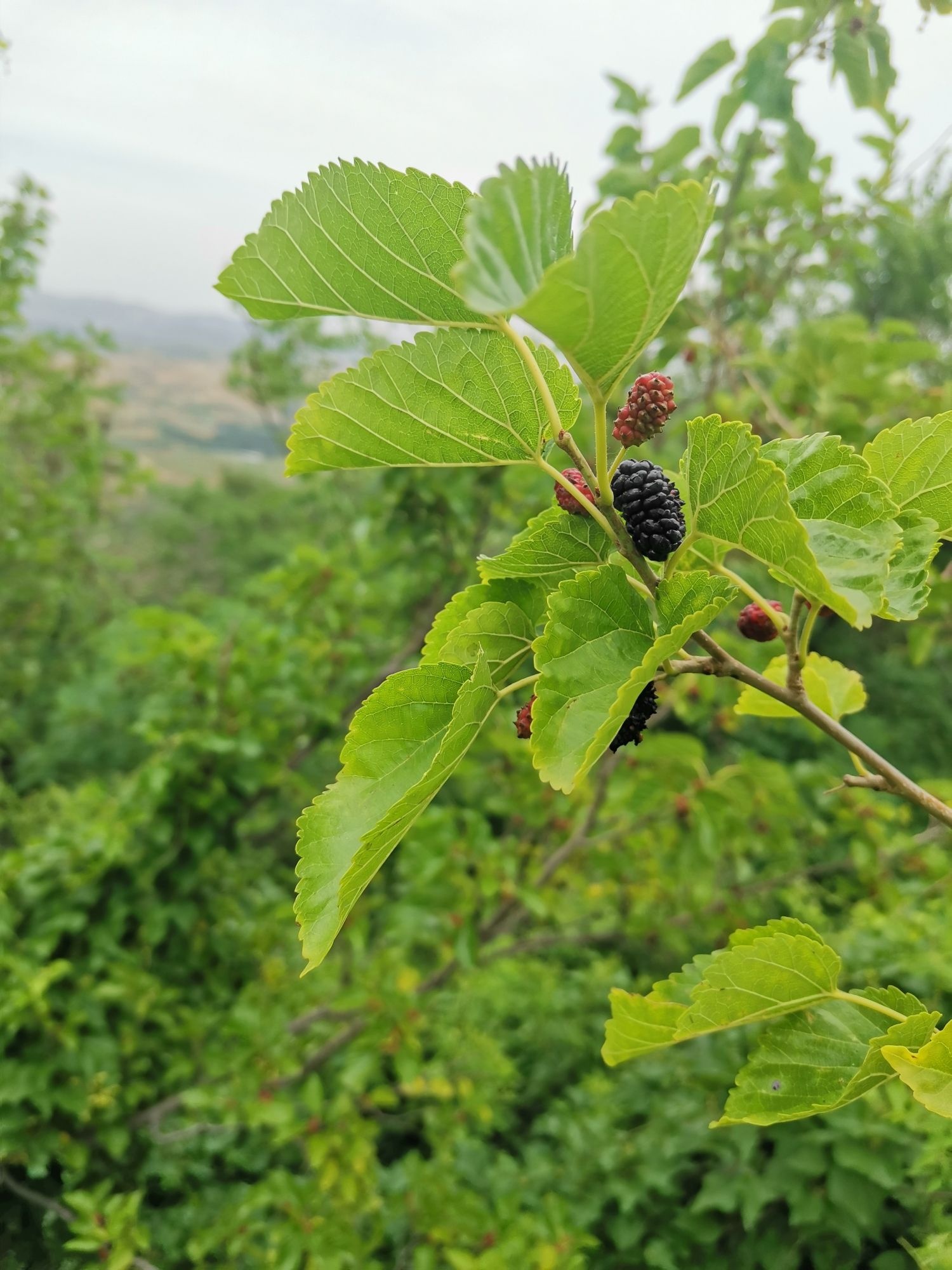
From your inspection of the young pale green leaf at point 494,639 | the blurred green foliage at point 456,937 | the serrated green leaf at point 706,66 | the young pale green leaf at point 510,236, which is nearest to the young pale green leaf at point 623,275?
the young pale green leaf at point 510,236

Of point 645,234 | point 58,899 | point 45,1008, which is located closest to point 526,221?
point 645,234

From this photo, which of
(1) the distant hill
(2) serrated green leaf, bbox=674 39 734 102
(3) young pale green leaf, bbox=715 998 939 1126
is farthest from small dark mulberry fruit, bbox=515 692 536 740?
(1) the distant hill

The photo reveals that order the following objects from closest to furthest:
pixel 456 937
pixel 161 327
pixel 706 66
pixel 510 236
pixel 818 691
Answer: pixel 510 236 → pixel 818 691 → pixel 706 66 → pixel 456 937 → pixel 161 327

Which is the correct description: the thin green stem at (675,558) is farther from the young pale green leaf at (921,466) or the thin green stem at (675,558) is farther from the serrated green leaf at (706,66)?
the serrated green leaf at (706,66)

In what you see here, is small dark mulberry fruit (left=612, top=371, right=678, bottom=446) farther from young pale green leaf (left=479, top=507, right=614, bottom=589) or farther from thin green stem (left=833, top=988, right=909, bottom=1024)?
thin green stem (left=833, top=988, right=909, bottom=1024)

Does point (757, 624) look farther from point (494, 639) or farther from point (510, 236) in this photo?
point (510, 236)

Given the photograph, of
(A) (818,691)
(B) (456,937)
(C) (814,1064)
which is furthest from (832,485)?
(B) (456,937)
